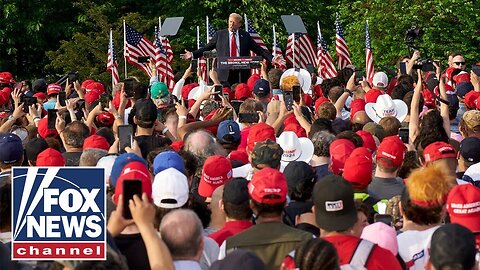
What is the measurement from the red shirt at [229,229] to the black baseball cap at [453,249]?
183cm

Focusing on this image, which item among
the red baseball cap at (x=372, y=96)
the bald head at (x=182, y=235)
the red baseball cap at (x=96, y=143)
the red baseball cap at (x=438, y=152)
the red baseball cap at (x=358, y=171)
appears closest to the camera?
the bald head at (x=182, y=235)

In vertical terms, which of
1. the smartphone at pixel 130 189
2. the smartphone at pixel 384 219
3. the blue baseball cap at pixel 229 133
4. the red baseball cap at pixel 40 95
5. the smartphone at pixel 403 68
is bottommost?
the red baseball cap at pixel 40 95

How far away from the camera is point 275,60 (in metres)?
21.7

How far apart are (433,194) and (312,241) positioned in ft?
5.31

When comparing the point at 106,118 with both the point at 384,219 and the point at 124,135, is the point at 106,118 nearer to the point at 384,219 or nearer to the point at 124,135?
the point at 124,135

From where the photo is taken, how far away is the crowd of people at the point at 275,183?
23.1ft

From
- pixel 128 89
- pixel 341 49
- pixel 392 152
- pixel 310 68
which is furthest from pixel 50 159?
pixel 341 49

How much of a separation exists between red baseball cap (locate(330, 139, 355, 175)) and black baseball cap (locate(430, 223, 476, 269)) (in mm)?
3753

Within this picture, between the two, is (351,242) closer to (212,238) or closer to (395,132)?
(212,238)

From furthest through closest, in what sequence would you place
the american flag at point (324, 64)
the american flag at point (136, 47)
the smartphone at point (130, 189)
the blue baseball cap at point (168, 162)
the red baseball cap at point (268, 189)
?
the american flag at point (324, 64)
the american flag at point (136, 47)
the blue baseball cap at point (168, 162)
the red baseball cap at point (268, 189)
the smartphone at point (130, 189)

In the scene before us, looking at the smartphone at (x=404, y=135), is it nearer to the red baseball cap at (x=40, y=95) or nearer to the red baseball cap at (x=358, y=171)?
the red baseball cap at (x=358, y=171)

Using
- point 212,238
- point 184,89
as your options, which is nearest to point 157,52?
point 184,89

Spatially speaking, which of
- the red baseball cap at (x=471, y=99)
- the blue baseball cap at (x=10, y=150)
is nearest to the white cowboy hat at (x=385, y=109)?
the red baseball cap at (x=471, y=99)

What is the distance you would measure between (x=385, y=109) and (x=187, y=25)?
25.2m
